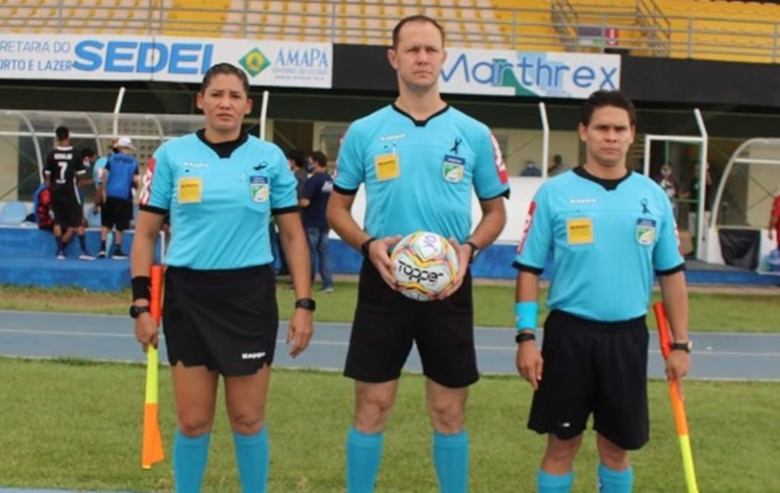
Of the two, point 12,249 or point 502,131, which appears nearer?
point 12,249

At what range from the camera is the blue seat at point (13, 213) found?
21609 millimetres

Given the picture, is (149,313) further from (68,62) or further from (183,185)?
(68,62)

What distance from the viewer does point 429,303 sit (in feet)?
16.2

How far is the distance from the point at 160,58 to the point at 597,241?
18.5 metres

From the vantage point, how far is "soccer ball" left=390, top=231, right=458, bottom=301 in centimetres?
469

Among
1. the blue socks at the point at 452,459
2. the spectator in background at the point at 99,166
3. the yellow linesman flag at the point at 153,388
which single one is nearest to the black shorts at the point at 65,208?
the spectator in background at the point at 99,166

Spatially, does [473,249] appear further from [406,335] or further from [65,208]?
[65,208]

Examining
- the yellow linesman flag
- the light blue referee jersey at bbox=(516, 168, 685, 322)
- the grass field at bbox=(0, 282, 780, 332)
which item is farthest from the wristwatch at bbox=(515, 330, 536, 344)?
the grass field at bbox=(0, 282, 780, 332)

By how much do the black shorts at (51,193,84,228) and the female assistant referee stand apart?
13.4 meters

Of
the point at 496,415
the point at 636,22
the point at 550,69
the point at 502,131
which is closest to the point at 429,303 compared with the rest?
the point at 496,415

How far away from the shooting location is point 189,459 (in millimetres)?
4996

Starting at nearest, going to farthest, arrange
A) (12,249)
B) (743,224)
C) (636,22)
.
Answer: (12,249), (743,224), (636,22)

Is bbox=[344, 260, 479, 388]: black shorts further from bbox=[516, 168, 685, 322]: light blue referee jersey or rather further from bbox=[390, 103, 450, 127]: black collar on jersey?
bbox=[390, 103, 450, 127]: black collar on jersey

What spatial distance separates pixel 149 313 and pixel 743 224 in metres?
21.4
